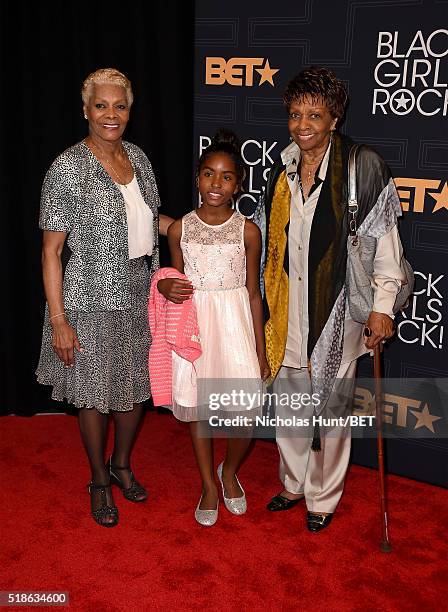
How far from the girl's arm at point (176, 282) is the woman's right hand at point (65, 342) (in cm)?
40

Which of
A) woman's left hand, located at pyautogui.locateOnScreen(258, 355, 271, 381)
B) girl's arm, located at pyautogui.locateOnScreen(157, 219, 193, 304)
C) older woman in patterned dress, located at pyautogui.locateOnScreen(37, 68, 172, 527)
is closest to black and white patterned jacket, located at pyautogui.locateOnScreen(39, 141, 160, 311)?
older woman in patterned dress, located at pyautogui.locateOnScreen(37, 68, 172, 527)

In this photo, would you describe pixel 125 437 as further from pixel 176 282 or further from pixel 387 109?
pixel 387 109

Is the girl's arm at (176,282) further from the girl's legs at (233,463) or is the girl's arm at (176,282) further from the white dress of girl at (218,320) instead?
the girl's legs at (233,463)

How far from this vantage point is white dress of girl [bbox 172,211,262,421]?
2938 mm

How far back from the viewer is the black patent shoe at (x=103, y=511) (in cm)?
318

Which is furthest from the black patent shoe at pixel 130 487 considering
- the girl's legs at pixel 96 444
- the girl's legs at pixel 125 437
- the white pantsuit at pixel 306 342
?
the white pantsuit at pixel 306 342

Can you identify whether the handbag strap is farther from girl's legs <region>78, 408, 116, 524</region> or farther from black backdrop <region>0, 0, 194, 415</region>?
black backdrop <region>0, 0, 194, 415</region>

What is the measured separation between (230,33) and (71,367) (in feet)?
5.75

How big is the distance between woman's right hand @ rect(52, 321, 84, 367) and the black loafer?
113cm

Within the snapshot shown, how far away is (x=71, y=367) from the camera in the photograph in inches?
121

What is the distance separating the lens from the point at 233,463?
10.8 feet

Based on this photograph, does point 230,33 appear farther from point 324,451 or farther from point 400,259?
point 324,451

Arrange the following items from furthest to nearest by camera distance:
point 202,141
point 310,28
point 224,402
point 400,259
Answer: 1. point 202,141
2. point 310,28
3. point 224,402
4. point 400,259

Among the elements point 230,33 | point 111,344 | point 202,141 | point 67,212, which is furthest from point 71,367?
point 230,33
